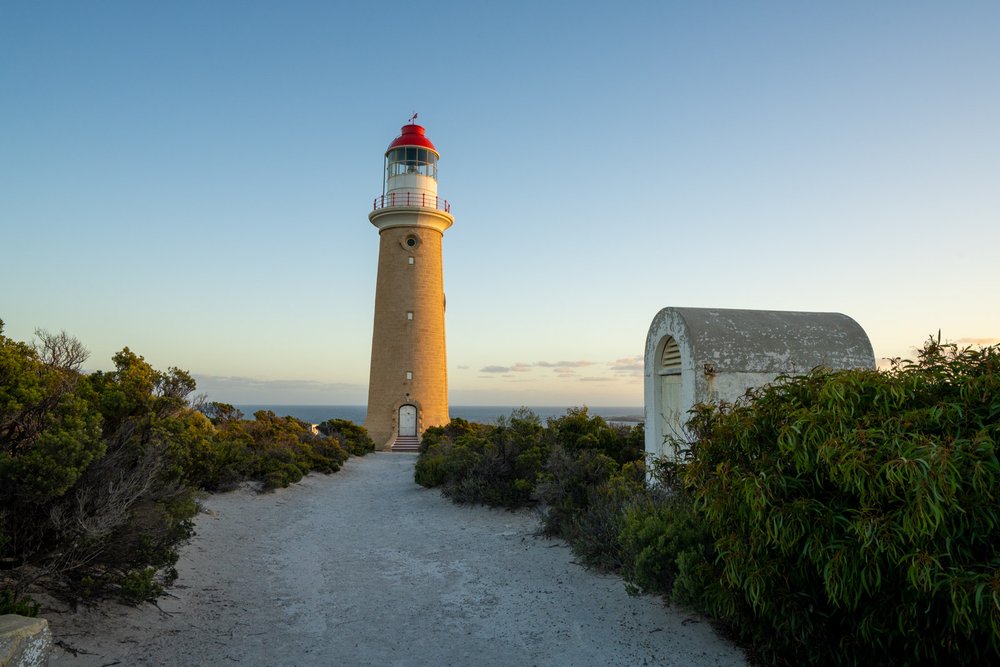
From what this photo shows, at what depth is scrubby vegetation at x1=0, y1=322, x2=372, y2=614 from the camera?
5.30 meters

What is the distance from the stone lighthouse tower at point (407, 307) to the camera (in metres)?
25.1

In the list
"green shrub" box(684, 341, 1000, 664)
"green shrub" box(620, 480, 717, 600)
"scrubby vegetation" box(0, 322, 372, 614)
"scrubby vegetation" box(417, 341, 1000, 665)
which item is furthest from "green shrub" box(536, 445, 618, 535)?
"scrubby vegetation" box(0, 322, 372, 614)

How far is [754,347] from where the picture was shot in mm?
9250

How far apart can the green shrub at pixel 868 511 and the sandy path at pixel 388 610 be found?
1308 mm

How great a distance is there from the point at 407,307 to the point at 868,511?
22227 millimetres

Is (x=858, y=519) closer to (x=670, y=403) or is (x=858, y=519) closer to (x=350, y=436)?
(x=670, y=403)

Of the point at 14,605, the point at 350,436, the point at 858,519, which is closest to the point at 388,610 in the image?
the point at 14,605

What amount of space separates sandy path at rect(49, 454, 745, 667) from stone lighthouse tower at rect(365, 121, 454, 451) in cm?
1403

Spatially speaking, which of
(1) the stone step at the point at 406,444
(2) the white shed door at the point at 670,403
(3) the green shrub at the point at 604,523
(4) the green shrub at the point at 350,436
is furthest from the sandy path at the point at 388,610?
(1) the stone step at the point at 406,444

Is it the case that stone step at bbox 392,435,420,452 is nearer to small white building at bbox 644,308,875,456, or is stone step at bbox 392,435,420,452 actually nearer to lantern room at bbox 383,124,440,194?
lantern room at bbox 383,124,440,194

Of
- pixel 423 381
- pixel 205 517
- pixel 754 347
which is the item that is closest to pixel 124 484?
pixel 205 517

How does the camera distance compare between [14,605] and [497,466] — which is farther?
[497,466]

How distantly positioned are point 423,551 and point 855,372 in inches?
277

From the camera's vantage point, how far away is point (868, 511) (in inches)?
152
